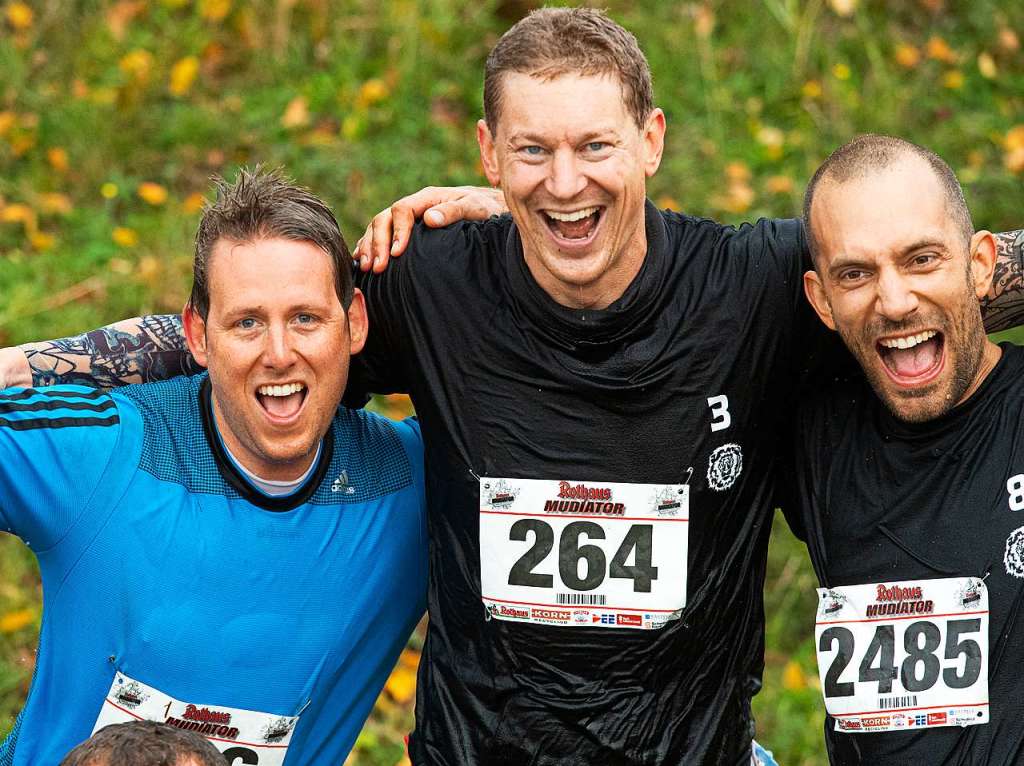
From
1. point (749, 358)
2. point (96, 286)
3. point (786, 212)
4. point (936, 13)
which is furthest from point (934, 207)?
point (936, 13)

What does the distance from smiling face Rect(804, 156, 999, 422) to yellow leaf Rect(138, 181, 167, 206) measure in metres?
5.24

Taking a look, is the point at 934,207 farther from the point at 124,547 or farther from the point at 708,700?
the point at 124,547


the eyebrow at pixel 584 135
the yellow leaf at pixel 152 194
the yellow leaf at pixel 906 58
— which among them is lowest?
the eyebrow at pixel 584 135

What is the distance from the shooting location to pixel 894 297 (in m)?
3.79

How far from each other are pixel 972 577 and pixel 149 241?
5.48m

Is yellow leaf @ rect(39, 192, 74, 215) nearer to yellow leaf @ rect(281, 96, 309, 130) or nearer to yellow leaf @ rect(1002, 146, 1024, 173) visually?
yellow leaf @ rect(281, 96, 309, 130)

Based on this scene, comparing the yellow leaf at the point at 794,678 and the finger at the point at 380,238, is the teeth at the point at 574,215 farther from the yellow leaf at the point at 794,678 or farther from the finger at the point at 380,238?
the yellow leaf at the point at 794,678

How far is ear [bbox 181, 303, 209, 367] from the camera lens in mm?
4270

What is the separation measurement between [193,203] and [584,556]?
4955 mm

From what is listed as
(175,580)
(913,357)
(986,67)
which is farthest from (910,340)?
(986,67)

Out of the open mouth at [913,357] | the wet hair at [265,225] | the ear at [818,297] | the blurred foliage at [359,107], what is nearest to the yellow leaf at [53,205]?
the blurred foliage at [359,107]

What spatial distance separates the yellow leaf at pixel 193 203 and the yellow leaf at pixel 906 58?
404cm

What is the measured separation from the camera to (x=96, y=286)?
7949 mm

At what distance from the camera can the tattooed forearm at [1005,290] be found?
160 inches
